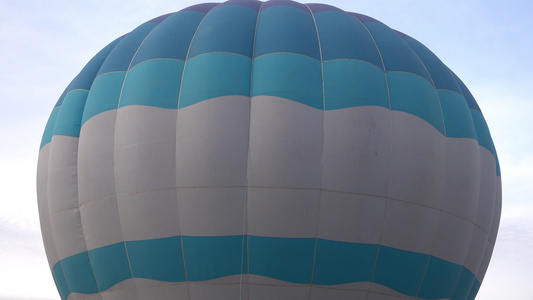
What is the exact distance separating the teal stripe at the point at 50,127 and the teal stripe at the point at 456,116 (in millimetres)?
5951

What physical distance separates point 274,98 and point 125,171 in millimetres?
2164

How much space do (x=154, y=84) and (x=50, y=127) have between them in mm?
2507

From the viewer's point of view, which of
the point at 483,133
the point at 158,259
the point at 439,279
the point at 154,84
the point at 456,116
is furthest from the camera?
the point at 483,133

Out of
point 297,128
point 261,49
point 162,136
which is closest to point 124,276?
point 162,136

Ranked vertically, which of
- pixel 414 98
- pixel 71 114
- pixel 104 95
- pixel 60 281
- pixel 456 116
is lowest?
pixel 60 281

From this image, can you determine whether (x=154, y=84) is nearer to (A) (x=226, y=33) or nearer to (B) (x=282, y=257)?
A: (A) (x=226, y=33)

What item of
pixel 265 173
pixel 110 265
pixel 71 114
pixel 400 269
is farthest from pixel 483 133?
pixel 71 114

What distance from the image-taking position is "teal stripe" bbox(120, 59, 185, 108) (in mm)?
8609

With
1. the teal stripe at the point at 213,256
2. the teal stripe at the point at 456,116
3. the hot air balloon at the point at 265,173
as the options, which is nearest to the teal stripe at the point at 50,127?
the hot air balloon at the point at 265,173

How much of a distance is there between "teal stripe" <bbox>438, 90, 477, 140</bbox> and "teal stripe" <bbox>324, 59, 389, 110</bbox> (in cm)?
119

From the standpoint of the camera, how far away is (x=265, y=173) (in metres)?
8.03

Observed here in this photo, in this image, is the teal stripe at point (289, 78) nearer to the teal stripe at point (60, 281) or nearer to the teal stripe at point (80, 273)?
the teal stripe at point (80, 273)

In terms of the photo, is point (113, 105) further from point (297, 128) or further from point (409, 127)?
point (409, 127)

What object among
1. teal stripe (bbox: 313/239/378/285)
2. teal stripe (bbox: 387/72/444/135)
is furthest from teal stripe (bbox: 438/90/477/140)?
teal stripe (bbox: 313/239/378/285)
